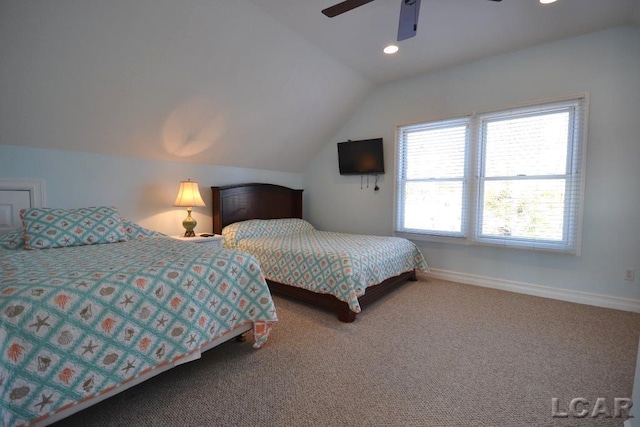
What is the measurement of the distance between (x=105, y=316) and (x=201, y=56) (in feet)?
7.46

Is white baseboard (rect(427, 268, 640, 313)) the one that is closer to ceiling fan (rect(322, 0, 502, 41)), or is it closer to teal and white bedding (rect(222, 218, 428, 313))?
teal and white bedding (rect(222, 218, 428, 313))

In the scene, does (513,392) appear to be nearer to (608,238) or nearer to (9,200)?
(608,238)

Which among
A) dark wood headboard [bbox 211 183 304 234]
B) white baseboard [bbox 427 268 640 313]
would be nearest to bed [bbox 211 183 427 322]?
dark wood headboard [bbox 211 183 304 234]

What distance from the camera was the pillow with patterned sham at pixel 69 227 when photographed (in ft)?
7.05

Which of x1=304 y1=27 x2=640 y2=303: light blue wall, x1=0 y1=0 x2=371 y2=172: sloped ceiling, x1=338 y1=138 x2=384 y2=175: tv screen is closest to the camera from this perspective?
x1=0 y1=0 x2=371 y2=172: sloped ceiling

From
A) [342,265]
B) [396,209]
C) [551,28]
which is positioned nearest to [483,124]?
[551,28]

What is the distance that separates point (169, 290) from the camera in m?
1.54

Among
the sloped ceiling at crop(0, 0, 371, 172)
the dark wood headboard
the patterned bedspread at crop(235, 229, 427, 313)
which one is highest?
the sloped ceiling at crop(0, 0, 371, 172)

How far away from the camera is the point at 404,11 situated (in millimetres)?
Answer: 1903

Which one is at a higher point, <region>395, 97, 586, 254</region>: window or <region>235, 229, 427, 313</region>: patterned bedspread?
<region>395, 97, 586, 254</region>: window

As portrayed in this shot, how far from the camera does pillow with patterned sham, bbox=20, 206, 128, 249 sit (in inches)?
84.6

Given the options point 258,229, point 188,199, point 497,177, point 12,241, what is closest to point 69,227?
point 12,241

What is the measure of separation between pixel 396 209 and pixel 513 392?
2616 mm

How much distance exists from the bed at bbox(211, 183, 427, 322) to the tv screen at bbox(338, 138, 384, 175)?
1.09 meters
